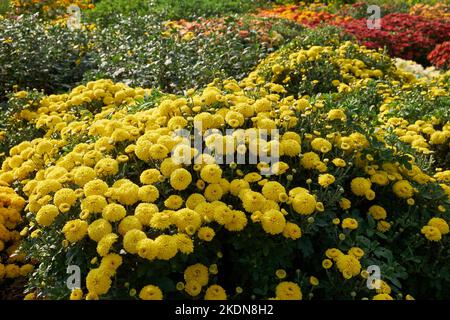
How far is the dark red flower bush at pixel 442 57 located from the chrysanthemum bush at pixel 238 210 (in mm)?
4860

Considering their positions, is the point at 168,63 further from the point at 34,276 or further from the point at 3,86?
the point at 34,276

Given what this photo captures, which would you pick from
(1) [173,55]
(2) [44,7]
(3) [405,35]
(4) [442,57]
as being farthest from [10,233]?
(3) [405,35]

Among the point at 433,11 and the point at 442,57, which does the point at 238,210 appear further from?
the point at 433,11

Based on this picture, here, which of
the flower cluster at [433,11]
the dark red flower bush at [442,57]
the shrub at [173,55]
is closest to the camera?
the shrub at [173,55]

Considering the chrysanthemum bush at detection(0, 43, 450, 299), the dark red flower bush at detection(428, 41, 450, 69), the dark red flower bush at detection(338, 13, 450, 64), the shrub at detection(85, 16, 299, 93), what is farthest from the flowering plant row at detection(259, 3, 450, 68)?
the chrysanthemum bush at detection(0, 43, 450, 299)

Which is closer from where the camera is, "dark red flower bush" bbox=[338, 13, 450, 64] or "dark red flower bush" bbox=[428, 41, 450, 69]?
"dark red flower bush" bbox=[428, 41, 450, 69]

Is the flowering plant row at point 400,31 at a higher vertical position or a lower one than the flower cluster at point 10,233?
lower

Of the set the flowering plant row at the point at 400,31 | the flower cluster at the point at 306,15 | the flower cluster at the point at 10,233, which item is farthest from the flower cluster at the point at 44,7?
the flower cluster at the point at 10,233

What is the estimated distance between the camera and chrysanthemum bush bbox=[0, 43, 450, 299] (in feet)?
7.72

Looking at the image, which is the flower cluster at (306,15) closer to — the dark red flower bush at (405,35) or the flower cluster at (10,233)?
the dark red flower bush at (405,35)

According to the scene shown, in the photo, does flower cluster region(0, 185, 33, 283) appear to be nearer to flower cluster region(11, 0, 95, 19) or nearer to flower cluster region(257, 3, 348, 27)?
flower cluster region(11, 0, 95, 19)

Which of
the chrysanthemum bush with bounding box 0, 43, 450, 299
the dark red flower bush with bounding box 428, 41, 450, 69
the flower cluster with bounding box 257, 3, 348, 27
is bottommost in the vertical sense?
the flower cluster with bounding box 257, 3, 348, 27

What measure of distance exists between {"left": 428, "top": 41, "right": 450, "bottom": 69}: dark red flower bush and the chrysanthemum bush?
4.86m

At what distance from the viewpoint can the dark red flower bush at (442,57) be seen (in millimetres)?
7633
